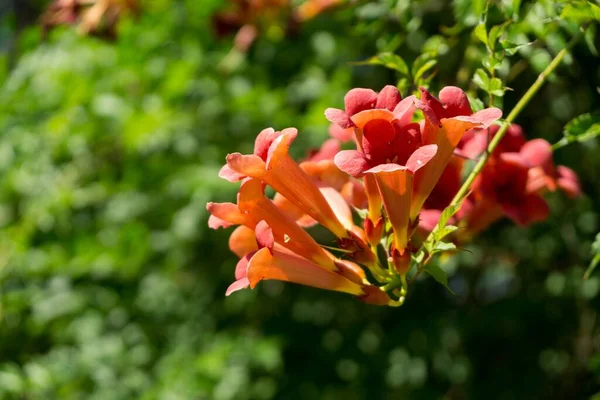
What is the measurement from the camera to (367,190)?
3.80ft

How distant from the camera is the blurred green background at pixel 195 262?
10.5 feet

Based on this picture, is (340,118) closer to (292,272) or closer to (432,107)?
(432,107)

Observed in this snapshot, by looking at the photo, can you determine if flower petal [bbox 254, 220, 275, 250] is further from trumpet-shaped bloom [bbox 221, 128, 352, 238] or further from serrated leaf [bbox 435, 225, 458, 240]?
serrated leaf [bbox 435, 225, 458, 240]

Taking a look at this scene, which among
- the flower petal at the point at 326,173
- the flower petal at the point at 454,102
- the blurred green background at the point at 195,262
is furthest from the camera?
the blurred green background at the point at 195,262

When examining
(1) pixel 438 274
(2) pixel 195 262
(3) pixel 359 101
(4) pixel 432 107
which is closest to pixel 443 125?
(4) pixel 432 107

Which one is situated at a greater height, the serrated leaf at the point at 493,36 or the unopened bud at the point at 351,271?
the serrated leaf at the point at 493,36

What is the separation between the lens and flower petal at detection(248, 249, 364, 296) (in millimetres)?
1064

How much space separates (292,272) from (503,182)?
53 centimetres

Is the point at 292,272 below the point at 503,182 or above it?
above

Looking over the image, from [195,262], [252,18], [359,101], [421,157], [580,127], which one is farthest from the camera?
[195,262]

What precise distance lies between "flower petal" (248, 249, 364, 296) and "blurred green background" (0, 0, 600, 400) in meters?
1.90

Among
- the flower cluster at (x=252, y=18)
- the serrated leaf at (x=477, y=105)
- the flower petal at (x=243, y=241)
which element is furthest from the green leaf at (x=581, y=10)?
the flower cluster at (x=252, y=18)

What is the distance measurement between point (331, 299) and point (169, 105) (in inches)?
47.7

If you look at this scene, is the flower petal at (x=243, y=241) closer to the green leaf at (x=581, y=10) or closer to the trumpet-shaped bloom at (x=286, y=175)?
the trumpet-shaped bloom at (x=286, y=175)
